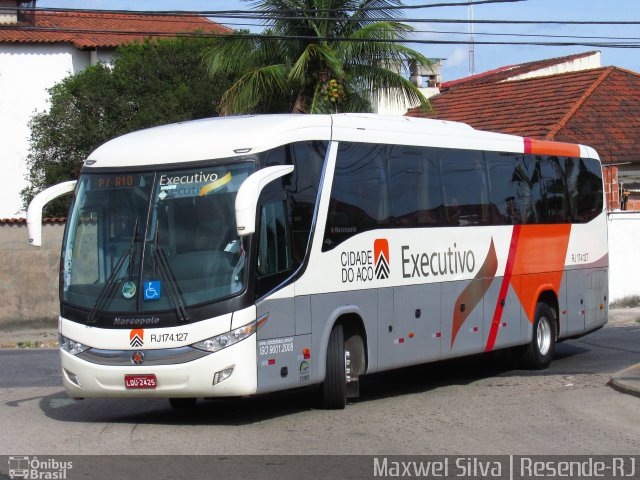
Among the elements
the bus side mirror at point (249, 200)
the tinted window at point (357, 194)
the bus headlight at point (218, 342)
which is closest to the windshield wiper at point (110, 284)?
the bus headlight at point (218, 342)

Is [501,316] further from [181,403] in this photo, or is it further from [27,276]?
[27,276]

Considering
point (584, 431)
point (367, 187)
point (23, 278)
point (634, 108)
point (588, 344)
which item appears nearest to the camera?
point (584, 431)

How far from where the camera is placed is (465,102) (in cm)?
3709

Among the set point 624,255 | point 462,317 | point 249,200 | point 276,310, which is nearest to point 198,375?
point 276,310

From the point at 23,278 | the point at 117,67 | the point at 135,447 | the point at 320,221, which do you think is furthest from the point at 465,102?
the point at 135,447

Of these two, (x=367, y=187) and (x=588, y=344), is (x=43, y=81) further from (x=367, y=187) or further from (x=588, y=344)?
(x=367, y=187)

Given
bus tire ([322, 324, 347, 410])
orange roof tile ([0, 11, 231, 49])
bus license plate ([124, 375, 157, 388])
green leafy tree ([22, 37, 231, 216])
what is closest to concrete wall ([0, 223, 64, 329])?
green leafy tree ([22, 37, 231, 216])

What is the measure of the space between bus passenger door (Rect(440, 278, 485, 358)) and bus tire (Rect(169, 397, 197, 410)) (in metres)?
3.49

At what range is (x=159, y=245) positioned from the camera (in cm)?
1102

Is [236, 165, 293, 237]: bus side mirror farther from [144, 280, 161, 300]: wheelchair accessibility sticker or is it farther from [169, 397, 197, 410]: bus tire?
[169, 397, 197, 410]: bus tire

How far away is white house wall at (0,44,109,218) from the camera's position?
4716cm

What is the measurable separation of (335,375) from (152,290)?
2.41 metres

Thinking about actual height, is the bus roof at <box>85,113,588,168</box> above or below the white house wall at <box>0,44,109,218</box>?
below

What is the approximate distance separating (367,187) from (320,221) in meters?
1.14
